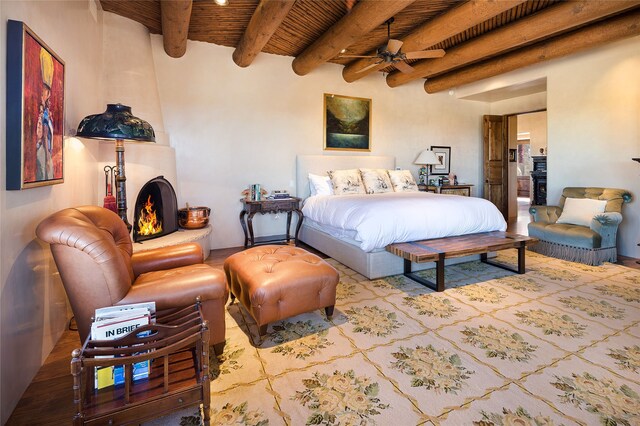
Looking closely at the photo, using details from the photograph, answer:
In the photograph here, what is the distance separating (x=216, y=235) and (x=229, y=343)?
288 centimetres

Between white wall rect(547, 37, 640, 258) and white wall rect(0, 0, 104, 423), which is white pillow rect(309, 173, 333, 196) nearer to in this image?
white wall rect(0, 0, 104, 423)

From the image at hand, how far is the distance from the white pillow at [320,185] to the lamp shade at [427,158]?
2250 millimetres

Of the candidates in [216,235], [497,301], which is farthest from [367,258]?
[216,235]

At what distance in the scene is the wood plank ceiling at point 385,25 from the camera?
10.9 feet

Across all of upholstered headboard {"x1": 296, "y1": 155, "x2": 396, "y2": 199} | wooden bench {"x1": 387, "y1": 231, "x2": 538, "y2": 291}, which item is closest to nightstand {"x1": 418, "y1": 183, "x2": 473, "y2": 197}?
upholstered headboard {"x1": 296, "y1": 155, "x2": 396, "y2": 199}

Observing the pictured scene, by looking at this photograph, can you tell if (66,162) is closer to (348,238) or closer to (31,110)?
(31,110)

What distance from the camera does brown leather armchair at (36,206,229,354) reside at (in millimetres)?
1562

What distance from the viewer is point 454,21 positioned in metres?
A: 3.63

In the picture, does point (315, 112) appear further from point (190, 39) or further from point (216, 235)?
point (216, 235)

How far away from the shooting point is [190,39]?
457 centimetres

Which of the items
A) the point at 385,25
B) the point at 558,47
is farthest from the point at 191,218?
the point at 558,47

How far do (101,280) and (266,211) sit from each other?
3.15 meters

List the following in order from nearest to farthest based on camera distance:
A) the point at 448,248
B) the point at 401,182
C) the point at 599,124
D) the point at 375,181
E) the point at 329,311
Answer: the point at 329,311 < the point at 448,248 < the point at 599,124 < the point at 375,181 < the point at 401,182

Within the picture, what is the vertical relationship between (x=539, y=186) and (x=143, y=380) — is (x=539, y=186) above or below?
above
